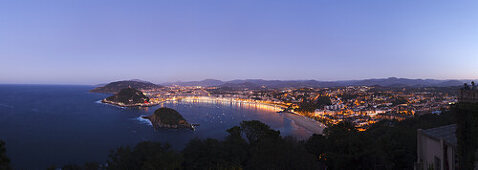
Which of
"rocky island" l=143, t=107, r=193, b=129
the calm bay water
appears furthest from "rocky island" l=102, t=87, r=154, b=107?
"rocky island" l=143, t=107, r=193, b=129

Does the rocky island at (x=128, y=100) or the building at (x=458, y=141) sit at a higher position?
the building at (x=458, y=141)

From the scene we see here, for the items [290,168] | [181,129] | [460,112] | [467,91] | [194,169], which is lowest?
[181,129]

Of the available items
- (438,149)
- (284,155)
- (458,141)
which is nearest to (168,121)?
(284,155)

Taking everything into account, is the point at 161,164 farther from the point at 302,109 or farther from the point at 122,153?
the point at 302,109

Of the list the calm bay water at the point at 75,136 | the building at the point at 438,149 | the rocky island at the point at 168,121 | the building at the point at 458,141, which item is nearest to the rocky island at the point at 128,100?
the calm bay water at the point at 75,136

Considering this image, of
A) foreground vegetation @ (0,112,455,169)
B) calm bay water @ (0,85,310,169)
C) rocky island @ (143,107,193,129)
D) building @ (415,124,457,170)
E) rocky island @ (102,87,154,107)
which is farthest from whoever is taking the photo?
rocky island @ (102,87,154,107)

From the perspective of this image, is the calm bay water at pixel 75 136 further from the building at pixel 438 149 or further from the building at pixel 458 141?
the building at pixel 458 141

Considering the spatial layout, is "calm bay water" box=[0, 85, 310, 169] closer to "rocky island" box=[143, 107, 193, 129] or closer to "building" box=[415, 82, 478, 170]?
"rocky island" box=[143, 107, 193, 129]

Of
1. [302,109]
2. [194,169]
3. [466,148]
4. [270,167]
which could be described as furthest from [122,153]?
[302,109]
